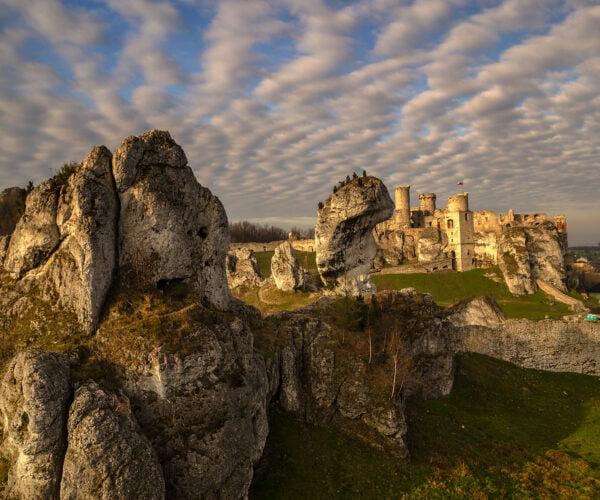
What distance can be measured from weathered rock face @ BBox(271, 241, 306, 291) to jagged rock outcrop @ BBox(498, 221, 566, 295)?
136ft

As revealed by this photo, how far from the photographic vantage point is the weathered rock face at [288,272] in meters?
53.4

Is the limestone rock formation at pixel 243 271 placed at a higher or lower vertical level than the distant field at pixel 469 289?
higher

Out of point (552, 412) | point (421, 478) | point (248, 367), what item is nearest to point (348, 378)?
point (421, 478)

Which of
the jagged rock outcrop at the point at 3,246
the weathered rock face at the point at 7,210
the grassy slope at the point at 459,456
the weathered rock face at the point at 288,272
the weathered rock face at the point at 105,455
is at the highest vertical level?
the weathered rock face at the point at 7,210

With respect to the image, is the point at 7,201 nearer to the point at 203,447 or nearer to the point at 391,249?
the point at 203,447

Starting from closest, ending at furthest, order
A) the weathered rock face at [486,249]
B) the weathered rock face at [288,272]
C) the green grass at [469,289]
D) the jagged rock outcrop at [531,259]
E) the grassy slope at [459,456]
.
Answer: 1. the grassy slope at [459,456]
2. the weathered rock face at [288,272]
3. the green grass at [469,289]
4. the jagged rock outcrop at [531,259]
5. the weathered rock face at [486,249]

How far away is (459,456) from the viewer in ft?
71.7

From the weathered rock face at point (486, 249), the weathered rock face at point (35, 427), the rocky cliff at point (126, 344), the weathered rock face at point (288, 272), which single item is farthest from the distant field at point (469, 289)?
the weathered rock face at point (35, 427)

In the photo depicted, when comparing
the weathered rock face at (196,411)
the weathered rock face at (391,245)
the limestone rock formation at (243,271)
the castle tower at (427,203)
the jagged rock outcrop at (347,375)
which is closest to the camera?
the weathered rock face at (196,411)

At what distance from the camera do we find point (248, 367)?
58.3ft

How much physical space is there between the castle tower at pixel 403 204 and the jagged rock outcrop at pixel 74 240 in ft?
309

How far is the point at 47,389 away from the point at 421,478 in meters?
17.2

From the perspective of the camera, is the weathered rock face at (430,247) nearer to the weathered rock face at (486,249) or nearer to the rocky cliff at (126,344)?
the weathered rock face at (486,249)

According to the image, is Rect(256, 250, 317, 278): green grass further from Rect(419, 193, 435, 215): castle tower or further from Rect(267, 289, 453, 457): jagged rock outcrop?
Rect(267, 289, 453, 457): jagged rock outcrop
